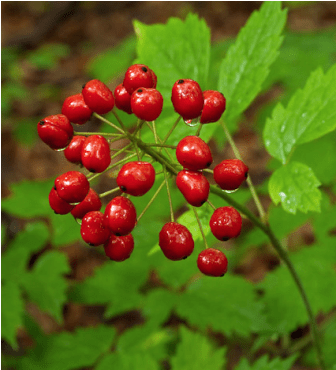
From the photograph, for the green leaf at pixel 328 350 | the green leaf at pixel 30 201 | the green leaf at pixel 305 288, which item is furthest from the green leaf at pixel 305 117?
the green leaf at pixel 30 201

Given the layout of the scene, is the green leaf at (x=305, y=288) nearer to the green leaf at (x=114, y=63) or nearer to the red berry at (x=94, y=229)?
the red berry at (x=94, y=229)

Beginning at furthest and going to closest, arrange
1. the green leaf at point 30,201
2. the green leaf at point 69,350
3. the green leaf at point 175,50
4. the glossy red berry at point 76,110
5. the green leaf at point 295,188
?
the green leaf at point 30,201
the green leaf at point 69,350
the green leaf at point 175,50
the green leaf at point 295,188
the glossy red berry at point 76,110

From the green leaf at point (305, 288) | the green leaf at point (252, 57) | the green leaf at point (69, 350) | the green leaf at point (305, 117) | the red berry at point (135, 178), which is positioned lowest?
the green leaf at point (69, 350)

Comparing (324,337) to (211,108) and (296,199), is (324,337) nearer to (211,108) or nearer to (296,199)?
(296,199)

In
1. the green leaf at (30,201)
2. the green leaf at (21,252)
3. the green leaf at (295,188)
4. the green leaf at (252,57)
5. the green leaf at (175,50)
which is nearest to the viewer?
the green leaf at (295,188)

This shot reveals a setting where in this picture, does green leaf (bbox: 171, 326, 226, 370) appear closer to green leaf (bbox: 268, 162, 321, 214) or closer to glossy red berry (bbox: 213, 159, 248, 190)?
green leaf (bbox: 268, 162, 321, 214)

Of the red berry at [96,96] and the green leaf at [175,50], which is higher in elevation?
the green leaf at [175,50]
